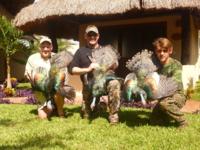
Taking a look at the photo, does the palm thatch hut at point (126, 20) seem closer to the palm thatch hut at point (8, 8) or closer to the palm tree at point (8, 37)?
the palm tree at point (8, 37)

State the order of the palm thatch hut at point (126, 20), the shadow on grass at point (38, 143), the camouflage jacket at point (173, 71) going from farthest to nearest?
the palm thatch hut at point (126, 20)
the camouflage jacket at point (173, 71)
the shadow on grass at point (38, 143)

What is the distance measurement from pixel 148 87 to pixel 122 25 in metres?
7.73

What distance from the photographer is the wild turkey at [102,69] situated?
22.3ft

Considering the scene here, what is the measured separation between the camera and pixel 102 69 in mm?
6777

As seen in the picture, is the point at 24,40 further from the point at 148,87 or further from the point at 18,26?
the point at 148,87

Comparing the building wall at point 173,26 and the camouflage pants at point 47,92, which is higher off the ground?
the building wall at point 173,26

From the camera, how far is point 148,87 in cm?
623

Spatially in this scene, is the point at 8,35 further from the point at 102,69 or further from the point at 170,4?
the point at 102,69

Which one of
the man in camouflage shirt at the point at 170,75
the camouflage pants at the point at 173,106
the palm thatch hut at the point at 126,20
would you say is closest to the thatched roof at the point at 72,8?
the palm thatch hut at the point at 126,20

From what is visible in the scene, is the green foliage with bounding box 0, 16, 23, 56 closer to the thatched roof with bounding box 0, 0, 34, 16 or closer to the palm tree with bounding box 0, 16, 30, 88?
the palm tree with bounding box 0, 16, 30, 88

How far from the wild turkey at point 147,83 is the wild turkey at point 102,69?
0.51 metres

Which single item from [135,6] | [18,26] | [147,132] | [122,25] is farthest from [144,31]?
[147,132]

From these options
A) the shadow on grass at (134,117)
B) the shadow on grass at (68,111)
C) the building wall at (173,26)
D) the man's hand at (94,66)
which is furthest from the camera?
the building wall at (173,26)

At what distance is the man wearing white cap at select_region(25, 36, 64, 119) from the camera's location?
7.21 meters
